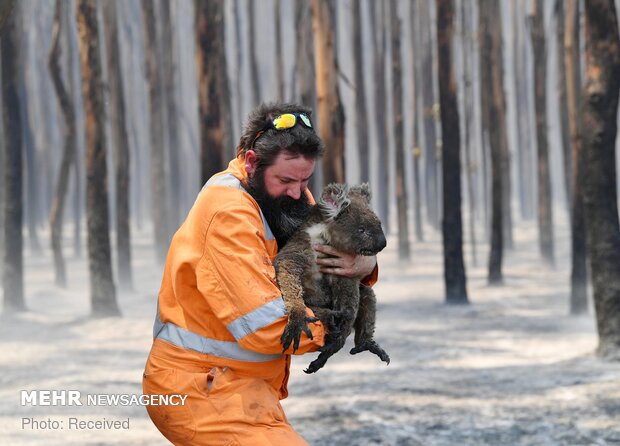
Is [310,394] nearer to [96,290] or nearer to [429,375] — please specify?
[429,375]

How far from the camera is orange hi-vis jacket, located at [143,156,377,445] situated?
255 centimetres

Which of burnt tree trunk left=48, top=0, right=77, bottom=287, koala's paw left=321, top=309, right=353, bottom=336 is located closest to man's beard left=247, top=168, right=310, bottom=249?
koala's paw left=321, top=309, right=353, bottom=336

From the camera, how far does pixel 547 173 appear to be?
19391 mm

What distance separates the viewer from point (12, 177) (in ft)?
44.5

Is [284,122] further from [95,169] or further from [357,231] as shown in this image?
→ [95,169]

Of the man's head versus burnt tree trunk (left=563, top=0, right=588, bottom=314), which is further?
burnt tree trunk (left=563, top=0, right=588, bottom=314)

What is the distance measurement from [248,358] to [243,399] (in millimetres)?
113

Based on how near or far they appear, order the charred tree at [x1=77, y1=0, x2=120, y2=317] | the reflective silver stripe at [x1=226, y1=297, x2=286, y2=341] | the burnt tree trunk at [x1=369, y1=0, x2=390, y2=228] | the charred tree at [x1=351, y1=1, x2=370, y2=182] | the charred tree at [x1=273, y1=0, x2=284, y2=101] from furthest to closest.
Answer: the burnt tree trunk at [x1=369, y1=0, x2=390, y2=228] → the charred tree at [x1=351, y1=1, x2=370, y2=182] → the charred tree at [x1=273, y1=0, x2=284, y2=101] → the charred tree at [x1=77, y1=0, x2=120, y2=317] → the reflective silver stripe at [x1=226, y1=297, x2=286, y2=341]

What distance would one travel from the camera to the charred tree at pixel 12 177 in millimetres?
13508

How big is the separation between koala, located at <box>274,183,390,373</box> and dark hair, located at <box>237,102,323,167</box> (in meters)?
0.19

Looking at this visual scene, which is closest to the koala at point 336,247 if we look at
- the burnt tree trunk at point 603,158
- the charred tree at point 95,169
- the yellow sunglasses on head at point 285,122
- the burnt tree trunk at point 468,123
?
the yellow sunglasses on head at point 285,122

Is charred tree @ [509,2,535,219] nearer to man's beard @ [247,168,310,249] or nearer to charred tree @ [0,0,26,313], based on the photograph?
charred tree @ [0,0,26,313]

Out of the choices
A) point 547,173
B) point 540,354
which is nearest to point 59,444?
point 540,354

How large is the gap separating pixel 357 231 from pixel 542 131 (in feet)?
54.8
